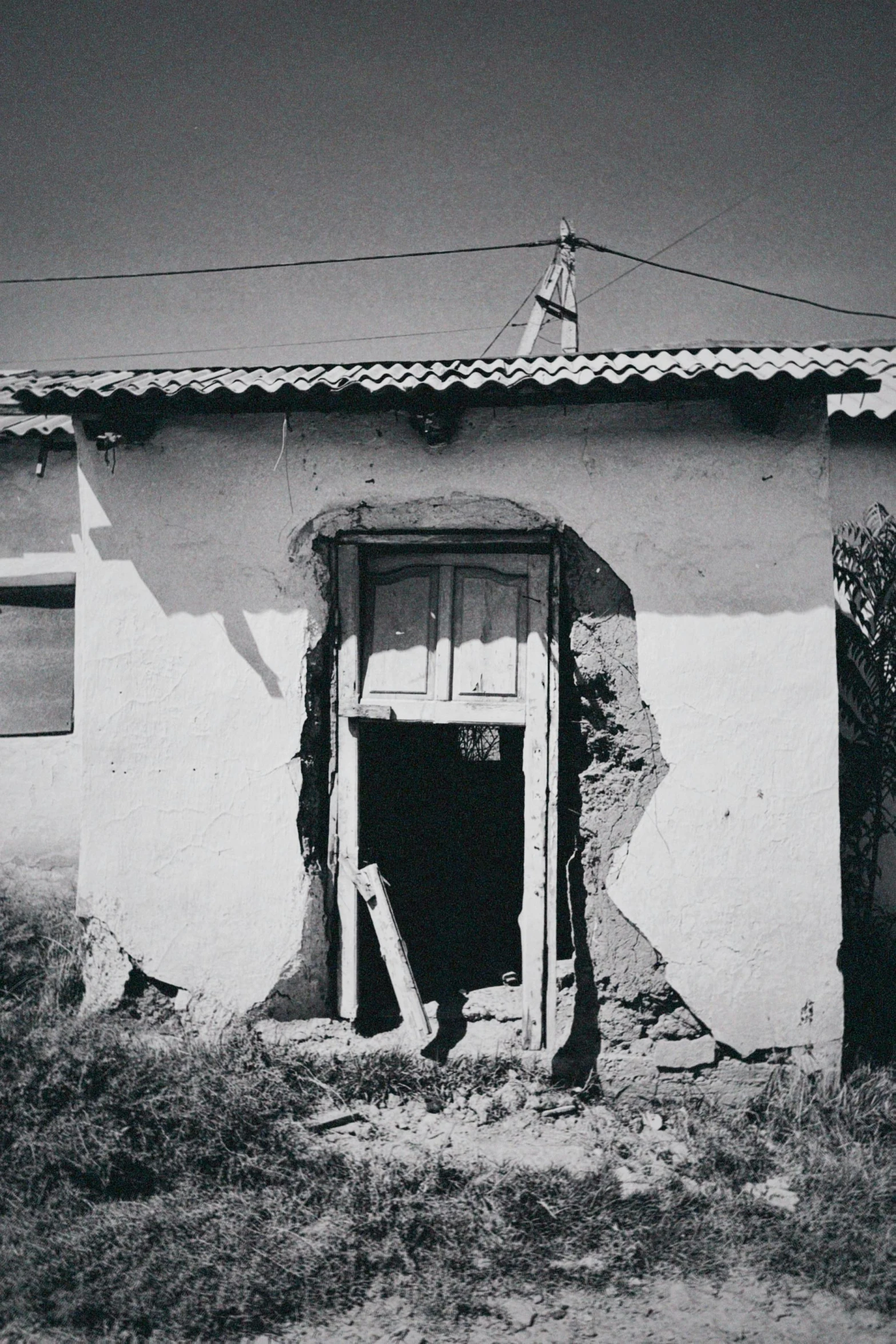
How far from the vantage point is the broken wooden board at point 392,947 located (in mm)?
4273

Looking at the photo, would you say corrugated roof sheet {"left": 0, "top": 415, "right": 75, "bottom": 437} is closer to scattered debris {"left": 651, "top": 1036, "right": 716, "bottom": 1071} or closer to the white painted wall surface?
the white painted wall surface

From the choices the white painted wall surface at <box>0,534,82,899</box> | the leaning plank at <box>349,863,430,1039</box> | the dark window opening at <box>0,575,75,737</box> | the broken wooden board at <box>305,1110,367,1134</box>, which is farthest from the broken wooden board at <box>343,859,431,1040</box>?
the dark window opening at <box>0,575,75,737</box>

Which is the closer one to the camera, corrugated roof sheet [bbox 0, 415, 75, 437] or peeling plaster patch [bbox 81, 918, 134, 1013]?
peeling plaster patch [bbox 81, 918, 134, 1013]

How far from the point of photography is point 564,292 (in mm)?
9312

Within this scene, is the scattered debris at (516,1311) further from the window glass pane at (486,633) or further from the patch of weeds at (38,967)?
the patch of weeds at (38,967)

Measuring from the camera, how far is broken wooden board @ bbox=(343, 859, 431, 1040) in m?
4.27

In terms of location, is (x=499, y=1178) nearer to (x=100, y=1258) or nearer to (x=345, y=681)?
(x=100, y=1258)

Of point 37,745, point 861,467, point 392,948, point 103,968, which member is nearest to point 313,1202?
point 392,948

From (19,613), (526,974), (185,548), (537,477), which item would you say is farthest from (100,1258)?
(19,613)

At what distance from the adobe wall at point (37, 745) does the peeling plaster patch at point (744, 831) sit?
14.6 ft

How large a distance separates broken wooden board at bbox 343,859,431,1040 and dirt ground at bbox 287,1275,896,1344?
1.49 meters

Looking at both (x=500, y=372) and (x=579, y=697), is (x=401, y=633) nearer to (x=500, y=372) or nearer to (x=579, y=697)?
(x=579, y=697)

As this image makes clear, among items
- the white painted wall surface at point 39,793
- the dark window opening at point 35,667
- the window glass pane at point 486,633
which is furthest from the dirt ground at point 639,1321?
the dark window opening at point 35,667

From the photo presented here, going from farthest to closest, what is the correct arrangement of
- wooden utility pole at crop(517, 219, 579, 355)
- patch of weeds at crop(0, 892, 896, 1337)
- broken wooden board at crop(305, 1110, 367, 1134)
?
wooden utility pole at crop(517, 219, 579, 355)
broken wooden board at crop(305, 1110, 367, 1134)
patch of weeds at crop(0, 892, 896, 1337)
